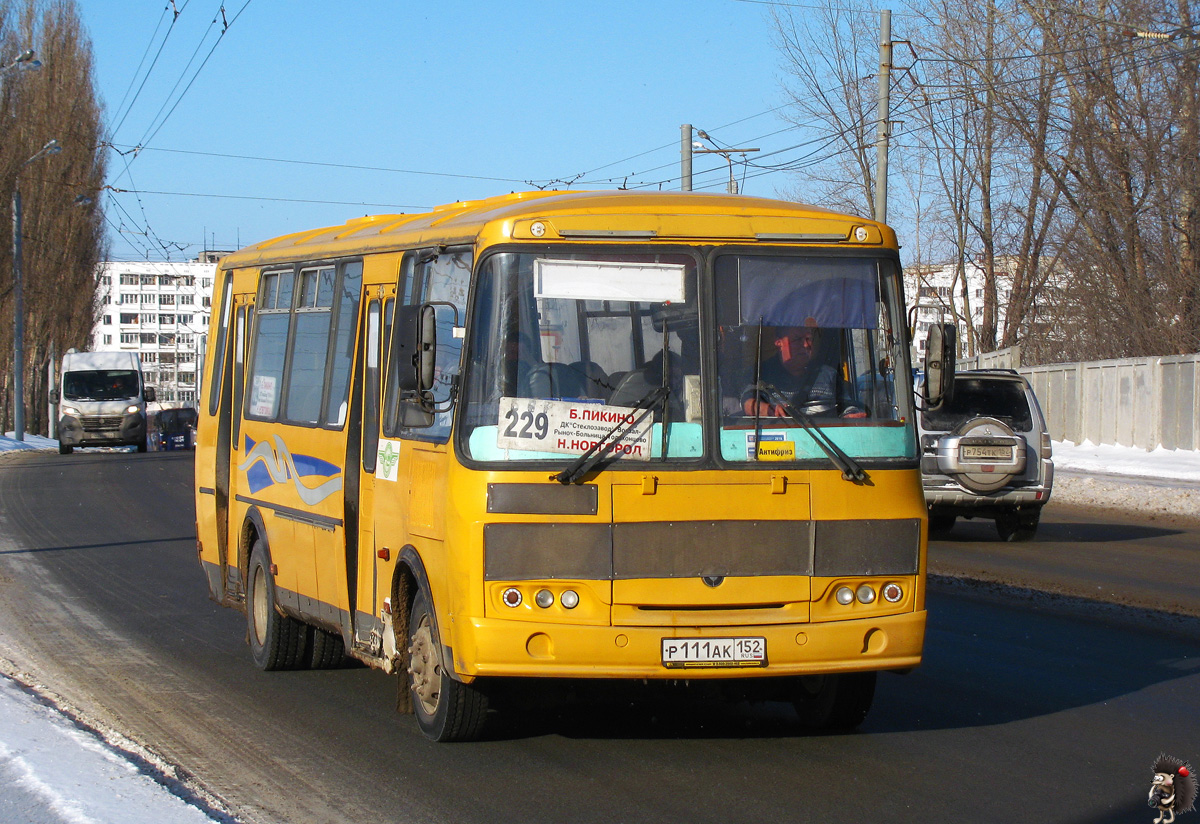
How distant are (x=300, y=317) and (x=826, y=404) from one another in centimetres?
388

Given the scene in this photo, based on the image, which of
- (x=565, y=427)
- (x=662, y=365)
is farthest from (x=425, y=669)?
(x=662, y=365)

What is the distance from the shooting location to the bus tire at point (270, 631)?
28.8 feet

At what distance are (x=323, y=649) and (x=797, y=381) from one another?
4036 mm

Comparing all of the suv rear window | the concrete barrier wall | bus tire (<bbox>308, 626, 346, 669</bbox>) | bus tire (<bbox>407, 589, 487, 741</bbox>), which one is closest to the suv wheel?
the suv rear window

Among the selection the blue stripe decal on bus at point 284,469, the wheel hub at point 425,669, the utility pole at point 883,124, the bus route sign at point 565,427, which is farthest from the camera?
the utility pole at point 883,124

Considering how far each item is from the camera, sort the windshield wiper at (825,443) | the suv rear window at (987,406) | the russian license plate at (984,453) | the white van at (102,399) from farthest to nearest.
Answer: the white van at (102,399)
the suv rear window at (987,406)
the russian license plate at (984,453)
the windshield wiper at (825,443)

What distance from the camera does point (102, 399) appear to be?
141ft

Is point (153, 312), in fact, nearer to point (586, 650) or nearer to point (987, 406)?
point (987, 406)

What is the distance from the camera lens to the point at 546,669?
5969mm

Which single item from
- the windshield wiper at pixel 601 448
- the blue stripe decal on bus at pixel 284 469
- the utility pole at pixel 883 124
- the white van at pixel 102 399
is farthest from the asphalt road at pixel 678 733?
the white van at pixel 102 399

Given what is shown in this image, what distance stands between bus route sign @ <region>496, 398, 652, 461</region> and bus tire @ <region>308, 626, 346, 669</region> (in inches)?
132

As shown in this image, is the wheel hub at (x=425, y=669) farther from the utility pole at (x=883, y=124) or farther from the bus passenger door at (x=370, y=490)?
the utility pole at (x=883, y=124)

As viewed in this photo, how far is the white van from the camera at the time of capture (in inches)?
1668

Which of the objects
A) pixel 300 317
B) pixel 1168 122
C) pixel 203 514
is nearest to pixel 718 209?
pixel 300 317
